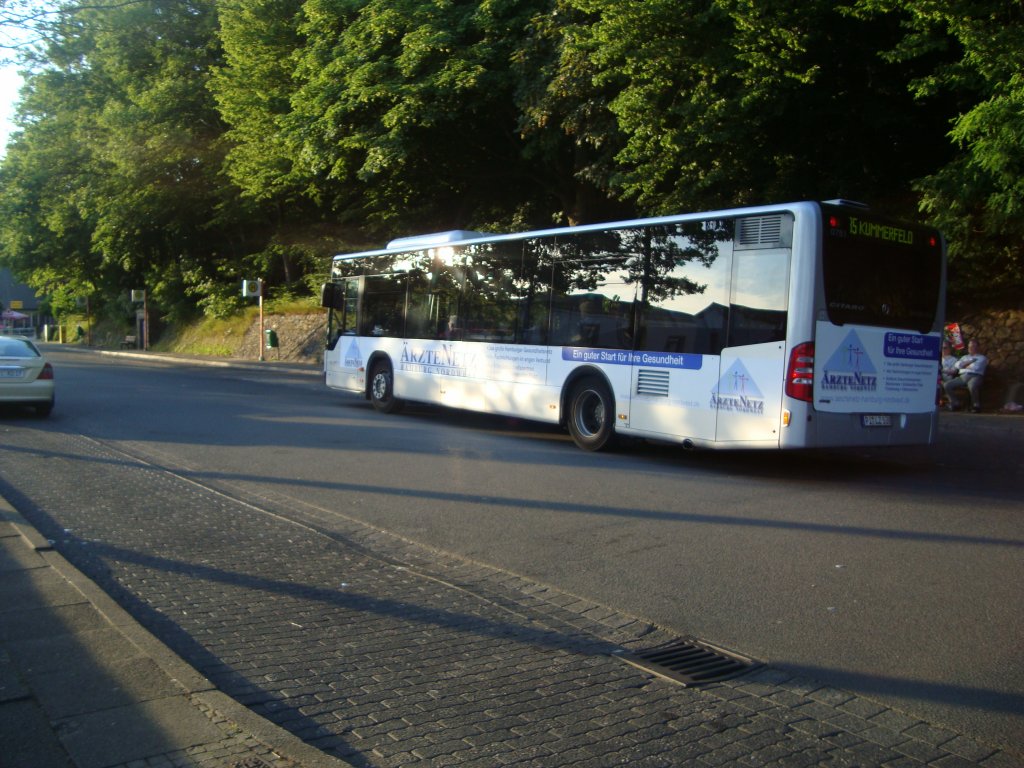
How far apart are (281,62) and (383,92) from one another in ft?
31.8

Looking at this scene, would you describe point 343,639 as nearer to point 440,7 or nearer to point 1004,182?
point 1004,182

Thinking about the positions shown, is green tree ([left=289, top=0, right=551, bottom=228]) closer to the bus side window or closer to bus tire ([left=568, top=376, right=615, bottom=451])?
bus tire ([left=568, top=376, right=615, bottom=451])

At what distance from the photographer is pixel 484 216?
105 feet

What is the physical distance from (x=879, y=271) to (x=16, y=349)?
13535 millimetres

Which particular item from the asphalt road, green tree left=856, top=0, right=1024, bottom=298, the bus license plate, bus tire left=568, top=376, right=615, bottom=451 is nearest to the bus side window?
the bus license plate

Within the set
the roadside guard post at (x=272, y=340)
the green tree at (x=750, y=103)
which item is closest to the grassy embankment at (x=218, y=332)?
the roadside guard post at (x=272, y=340)

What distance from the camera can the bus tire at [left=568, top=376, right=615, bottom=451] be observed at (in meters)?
12.6

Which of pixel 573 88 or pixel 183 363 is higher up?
pixel 573 88

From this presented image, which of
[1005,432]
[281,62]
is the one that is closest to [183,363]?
[281,62]

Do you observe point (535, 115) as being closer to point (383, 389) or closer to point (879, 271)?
point (383, 389)

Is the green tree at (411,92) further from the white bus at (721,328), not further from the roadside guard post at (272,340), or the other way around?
the roadside guard post at (272,340)

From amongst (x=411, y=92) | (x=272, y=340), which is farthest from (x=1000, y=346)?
(x=272, y=340)

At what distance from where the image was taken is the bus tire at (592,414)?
12602 millimetres

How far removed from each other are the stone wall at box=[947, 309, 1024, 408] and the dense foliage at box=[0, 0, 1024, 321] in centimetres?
56
